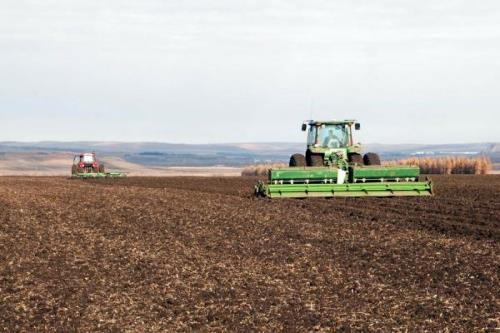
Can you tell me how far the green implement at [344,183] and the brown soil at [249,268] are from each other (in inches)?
83.8

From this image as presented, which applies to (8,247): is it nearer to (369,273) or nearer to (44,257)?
(44,257)

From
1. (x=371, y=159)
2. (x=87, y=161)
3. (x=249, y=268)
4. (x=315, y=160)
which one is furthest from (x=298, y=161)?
(x=87, y=161)

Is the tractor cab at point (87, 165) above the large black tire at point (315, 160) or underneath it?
underneath

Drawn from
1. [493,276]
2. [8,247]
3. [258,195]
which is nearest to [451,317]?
[493,276]

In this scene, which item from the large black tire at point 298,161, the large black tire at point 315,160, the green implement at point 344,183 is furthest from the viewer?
the large black tire at point 298,161

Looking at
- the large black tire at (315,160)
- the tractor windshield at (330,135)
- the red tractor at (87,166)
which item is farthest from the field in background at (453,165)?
the large black tire at (315,160)

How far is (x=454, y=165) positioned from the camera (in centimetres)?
6097

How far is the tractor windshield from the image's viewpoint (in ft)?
98.7

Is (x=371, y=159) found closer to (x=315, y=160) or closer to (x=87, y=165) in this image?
(x=315, y=160)

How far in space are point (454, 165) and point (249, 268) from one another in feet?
162

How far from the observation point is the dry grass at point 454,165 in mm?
59312

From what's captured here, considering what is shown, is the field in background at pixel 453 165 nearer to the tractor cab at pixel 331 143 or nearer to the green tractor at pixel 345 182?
the tractor cab at pixel 331 143

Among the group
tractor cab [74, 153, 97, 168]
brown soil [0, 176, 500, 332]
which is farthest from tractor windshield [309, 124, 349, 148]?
tractor cab [74, 153, 97, 168]

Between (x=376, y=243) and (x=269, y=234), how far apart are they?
2.57m
